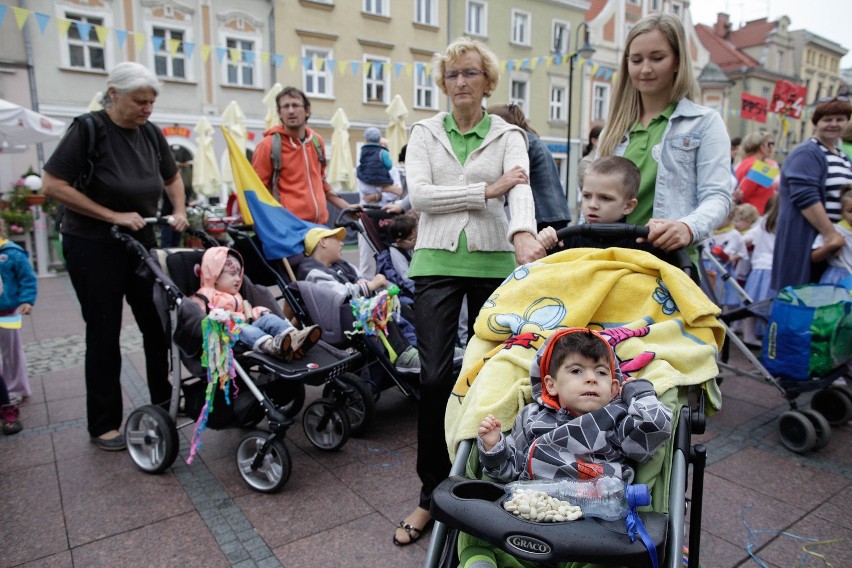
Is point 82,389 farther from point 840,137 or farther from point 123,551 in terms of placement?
point 840,137

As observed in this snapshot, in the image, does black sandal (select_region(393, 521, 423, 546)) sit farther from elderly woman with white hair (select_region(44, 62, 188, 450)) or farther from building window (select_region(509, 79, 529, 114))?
building window (select_region(509, 79, 529, 114))

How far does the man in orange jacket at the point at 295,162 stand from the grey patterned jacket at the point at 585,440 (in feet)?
10.8

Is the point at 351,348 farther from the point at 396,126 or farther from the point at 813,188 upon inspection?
the point at 396,126

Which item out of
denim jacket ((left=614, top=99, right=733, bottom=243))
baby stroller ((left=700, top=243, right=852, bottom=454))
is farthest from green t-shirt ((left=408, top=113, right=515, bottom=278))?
baby stroller ((left=700, top=243, right=852, bottom=454))

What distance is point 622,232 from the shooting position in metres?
2.21

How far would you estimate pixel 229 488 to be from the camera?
127 inches

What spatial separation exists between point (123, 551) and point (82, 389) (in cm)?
262

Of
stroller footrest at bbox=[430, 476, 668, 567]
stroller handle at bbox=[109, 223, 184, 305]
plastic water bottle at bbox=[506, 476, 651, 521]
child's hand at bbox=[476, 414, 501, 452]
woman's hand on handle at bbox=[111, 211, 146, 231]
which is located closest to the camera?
stroller footrest at bbox=[430, 476, 668, 567]

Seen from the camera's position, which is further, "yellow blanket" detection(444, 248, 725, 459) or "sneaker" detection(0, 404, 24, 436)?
"sneaker" detection(0, 404, 24, 436)

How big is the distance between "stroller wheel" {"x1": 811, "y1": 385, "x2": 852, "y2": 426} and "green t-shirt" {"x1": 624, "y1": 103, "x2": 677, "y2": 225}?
2373 millimetres

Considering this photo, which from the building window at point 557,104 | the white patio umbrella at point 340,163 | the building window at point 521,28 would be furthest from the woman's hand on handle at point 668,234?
the building window at point 557,104

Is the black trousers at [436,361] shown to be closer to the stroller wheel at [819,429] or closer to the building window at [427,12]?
the stroller wheel at [819,429]

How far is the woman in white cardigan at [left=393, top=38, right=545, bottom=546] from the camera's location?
262cm

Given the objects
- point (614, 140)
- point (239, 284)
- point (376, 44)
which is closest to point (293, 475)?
point (239, 284)
